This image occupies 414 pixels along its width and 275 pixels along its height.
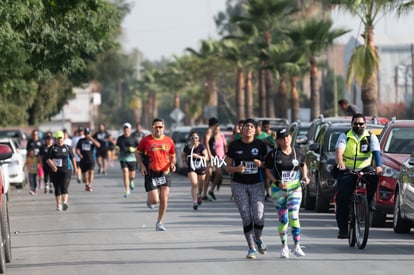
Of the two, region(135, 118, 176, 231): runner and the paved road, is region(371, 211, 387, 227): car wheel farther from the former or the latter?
region(135, 118, 176, 231): runner

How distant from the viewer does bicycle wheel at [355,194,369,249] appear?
15.8 metres

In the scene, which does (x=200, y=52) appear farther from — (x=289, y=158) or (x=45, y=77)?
(x=289, y=158)

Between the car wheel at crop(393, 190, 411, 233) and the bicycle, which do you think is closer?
the bicycle

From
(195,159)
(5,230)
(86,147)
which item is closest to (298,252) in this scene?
(5,230)

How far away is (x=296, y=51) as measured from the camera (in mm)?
54219

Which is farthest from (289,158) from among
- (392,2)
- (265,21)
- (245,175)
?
(265,21)

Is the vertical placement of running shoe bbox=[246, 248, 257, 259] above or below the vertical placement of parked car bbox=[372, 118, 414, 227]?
below

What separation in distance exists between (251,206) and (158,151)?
15.0 ft

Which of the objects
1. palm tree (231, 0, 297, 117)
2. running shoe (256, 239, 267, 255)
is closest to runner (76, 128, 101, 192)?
running shoe (256, 239, 267, 255)

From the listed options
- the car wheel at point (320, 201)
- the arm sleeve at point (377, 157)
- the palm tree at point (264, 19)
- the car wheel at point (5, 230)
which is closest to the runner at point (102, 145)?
the palm tree at point (264, 19)

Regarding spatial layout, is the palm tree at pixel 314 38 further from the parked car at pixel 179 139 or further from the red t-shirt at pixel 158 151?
the red t-shirt at pixel 158 151

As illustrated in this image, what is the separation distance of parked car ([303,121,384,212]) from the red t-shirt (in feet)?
12.4

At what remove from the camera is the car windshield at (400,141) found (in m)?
20.4

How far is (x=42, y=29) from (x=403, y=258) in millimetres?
Answer: 17199
